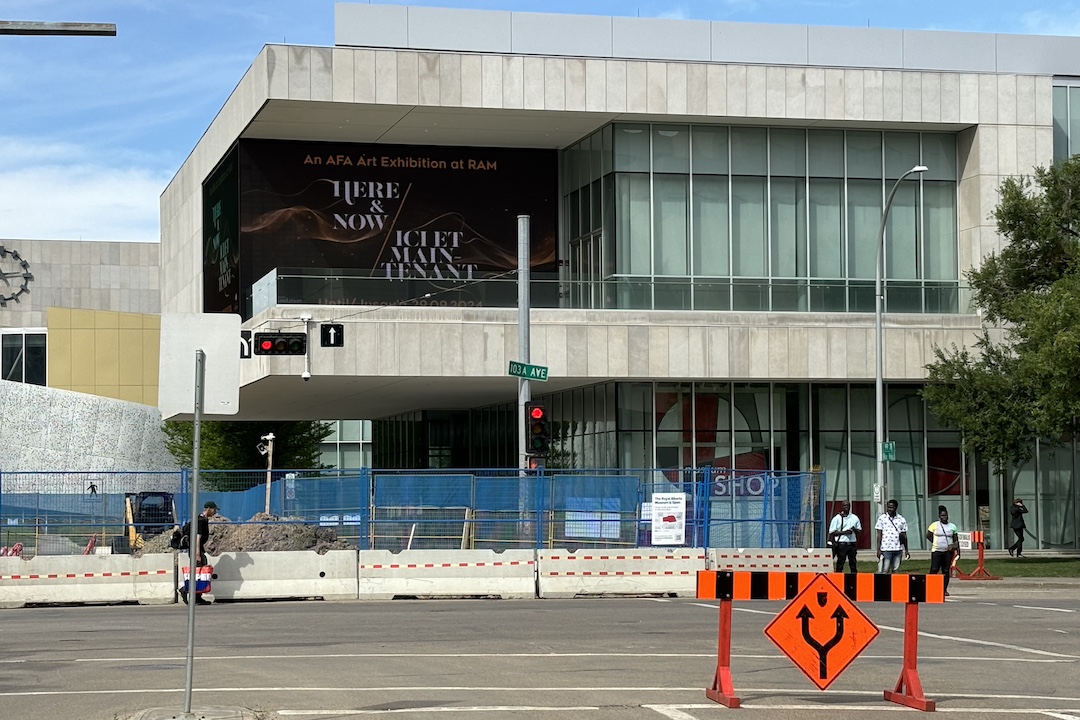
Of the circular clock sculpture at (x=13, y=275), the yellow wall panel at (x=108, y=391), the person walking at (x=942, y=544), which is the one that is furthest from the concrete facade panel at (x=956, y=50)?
the circular clock sculpture at (x=13, y=275)

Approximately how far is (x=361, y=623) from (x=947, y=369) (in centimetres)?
2141

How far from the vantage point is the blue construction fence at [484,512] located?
27.4 metres

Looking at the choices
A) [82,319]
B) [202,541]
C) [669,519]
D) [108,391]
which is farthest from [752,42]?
[82,319]

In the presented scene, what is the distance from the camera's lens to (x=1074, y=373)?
33094 mm

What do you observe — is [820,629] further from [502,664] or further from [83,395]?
[83,395]

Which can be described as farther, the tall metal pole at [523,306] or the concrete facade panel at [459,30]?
the concrete facade panel at [459,30]

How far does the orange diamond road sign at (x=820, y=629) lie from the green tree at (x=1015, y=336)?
2347 centimetres

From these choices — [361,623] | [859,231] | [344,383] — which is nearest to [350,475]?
[361,623]

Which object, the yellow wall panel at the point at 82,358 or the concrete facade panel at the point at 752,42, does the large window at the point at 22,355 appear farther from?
the concrete facade panel at the point at 752,42

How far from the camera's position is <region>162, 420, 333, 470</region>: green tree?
65.1 meters

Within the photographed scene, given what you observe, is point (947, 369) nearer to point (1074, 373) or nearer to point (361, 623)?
point (1074, 373)

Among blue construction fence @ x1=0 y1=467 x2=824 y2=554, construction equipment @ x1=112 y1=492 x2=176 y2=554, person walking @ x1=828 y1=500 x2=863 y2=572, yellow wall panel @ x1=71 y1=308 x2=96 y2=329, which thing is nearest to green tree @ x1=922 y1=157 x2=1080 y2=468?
person walking @ x1=828 y1=500 x2=863 y2=572

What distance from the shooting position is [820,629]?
12.1 metres

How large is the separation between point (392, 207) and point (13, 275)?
79.7 metres
